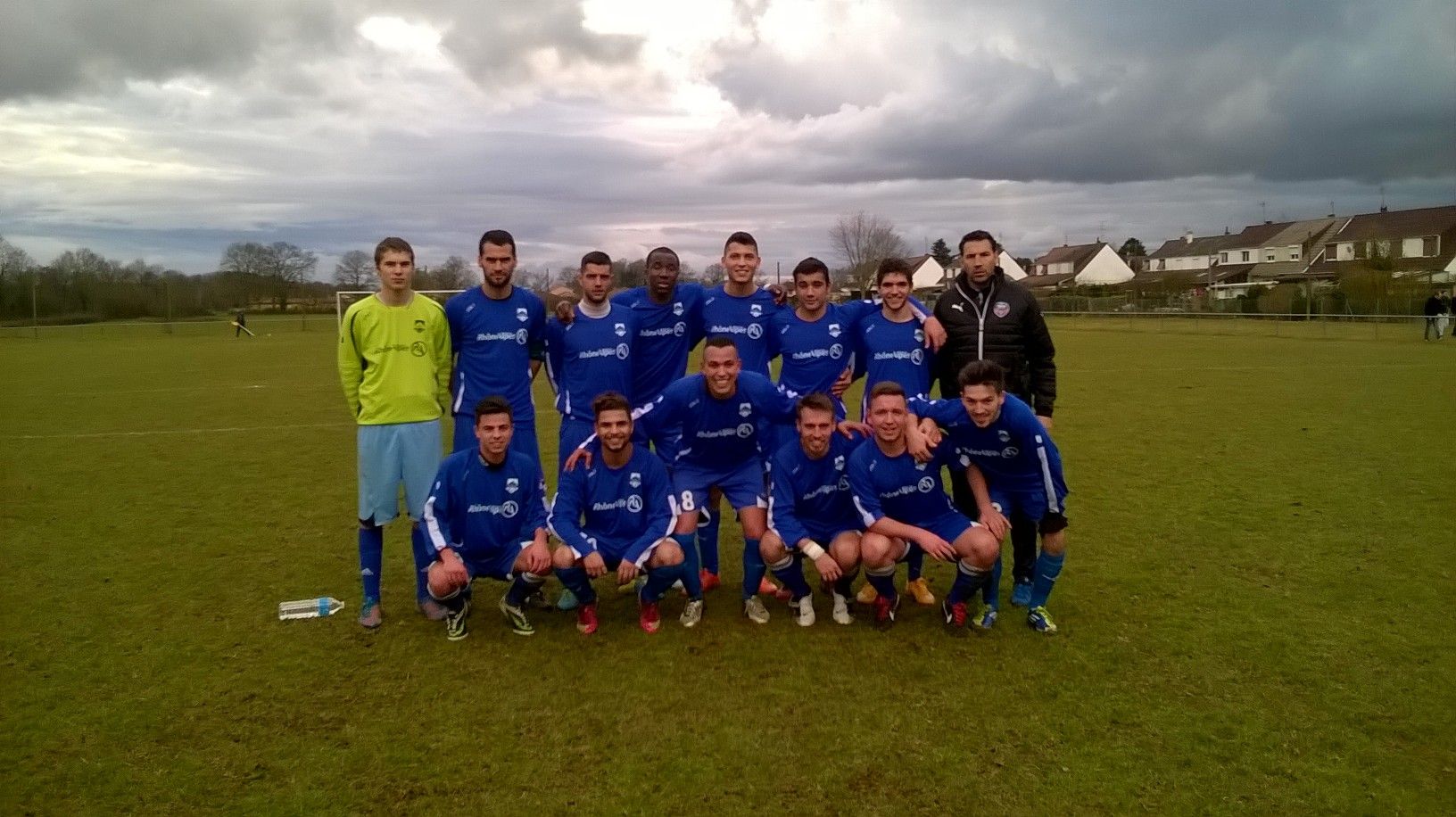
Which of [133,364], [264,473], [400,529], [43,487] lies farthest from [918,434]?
[133,364]

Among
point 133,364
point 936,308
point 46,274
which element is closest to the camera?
point 936,308

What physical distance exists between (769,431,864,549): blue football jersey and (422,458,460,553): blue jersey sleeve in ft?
5.44

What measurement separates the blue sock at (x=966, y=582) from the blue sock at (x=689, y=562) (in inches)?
51.4

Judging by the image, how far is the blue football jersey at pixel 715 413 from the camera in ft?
16.1

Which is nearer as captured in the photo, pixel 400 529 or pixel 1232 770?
pixel 1232 770

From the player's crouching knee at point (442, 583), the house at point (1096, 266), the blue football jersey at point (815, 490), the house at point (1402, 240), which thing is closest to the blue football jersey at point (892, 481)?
the blue football jersey at point (815, 490)

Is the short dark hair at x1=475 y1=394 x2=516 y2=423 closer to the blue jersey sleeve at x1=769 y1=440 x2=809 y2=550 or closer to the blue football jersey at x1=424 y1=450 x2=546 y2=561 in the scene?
the blue football jersey at x1=424 y1=450 x2=546 y2=561

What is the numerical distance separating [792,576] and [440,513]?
185cm

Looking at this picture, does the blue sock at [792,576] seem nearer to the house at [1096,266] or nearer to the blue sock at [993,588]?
the blue sock at [993,588]

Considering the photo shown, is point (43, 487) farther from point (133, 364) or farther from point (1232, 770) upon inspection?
point (133, 364)

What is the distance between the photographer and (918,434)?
14.5ft

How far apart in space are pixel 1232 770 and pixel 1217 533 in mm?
3361

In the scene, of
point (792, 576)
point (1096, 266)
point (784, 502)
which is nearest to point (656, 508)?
point (784, 502)

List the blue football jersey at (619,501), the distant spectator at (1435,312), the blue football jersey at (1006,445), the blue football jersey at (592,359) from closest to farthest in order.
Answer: the blue football jersey at (1006,445) → the blue football jersey at (619,501) → the blue football jersey at (592,359) → the distant spectator at (1435,312)
